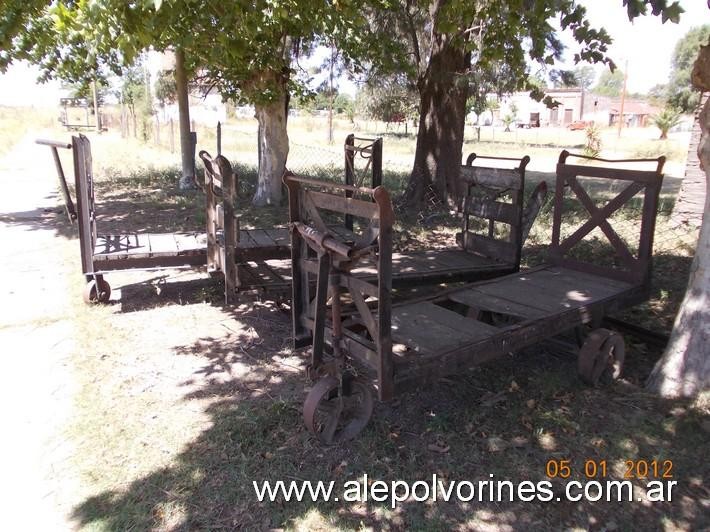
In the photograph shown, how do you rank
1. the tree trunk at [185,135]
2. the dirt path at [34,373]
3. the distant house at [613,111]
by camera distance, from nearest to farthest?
the dirt path at [34,373] < the tree trunk at [185,135] < the distant house at [613,111]

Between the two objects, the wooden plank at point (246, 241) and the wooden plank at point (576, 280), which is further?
the wooden plank at point (246, 241)

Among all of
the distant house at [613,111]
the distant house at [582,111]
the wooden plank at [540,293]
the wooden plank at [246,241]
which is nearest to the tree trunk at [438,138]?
the wooden plank at [246,241]

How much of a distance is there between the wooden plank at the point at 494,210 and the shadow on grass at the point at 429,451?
1.87 meters

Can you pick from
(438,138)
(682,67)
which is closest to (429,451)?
(438,138)

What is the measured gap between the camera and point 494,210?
644cm

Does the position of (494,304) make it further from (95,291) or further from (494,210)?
(95,291)

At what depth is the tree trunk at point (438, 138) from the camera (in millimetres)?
11312

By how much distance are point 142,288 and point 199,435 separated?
3637 millimetres

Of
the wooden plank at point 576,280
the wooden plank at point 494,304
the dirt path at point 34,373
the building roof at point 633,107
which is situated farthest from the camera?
the building roof at point 633,107

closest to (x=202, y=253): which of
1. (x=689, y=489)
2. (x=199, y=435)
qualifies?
(x=199, y=435)

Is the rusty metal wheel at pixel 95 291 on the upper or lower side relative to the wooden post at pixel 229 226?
lower

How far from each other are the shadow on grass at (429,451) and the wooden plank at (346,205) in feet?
4.76

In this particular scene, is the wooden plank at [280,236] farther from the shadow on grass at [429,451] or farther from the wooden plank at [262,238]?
the shadow on grass at [429,451]
